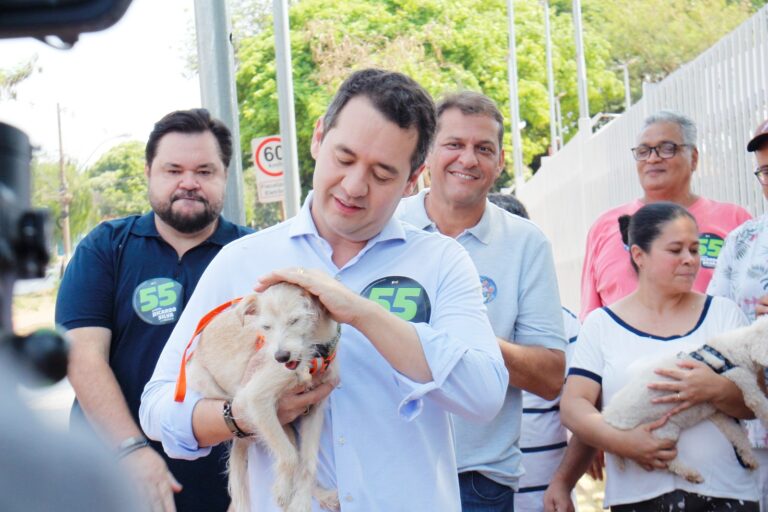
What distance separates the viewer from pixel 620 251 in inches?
237

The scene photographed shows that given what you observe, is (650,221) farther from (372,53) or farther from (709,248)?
(372,53)

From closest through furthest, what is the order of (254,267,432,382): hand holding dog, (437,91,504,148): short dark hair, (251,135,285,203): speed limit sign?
(254,267,432,382): hand holding dog < (437,91,504,148): short dark hair < (251,135,285,203): speed limit sign

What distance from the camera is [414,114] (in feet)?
9.45

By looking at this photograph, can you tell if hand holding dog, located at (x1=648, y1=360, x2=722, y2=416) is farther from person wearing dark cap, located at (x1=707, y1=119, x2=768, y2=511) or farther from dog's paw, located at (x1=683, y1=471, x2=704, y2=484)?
person wearing dark cap, located at (x1=707, y1=119, x2=768, y2=511)

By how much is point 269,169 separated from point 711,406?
10449 mm

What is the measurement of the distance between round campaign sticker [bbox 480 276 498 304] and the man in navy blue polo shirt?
1.27 m

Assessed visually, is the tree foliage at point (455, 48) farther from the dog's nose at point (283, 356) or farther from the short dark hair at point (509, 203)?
the dog's nose at point (283, 356)

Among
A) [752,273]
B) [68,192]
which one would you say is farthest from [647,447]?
[68,192]

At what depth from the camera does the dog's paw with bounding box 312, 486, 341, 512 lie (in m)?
2.72

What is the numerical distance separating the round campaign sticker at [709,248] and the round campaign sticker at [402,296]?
3.41 meters

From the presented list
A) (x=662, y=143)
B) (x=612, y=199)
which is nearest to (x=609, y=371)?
(x=662, y=143)

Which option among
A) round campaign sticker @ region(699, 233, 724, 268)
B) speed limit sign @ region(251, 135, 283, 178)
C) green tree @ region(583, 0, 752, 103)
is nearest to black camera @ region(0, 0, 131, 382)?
round campaign sticker @ region(699, 233, 724, 268)

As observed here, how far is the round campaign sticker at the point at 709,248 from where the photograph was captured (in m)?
5.77

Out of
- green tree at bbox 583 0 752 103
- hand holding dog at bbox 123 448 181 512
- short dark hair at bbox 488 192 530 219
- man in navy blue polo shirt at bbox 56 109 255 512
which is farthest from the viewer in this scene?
green tree at bbox 583 0 752 103
